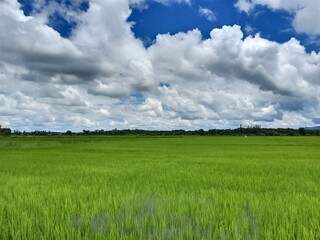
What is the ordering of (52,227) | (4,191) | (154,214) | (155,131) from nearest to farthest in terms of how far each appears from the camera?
1. (52,227)
2. (154,214)
3. (4,191)
4. (155,131)

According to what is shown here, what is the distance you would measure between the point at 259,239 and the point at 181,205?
6.13 feet

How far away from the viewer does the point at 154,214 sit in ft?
16.0

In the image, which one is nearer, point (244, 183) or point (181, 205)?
point (181, 205)

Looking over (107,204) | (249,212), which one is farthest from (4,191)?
(249,212)

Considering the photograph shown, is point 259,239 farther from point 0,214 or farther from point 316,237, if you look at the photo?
point 0,214

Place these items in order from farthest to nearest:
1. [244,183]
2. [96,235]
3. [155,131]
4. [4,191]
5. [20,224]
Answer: [155,131] → [244,183] → [4,191] → [20,224] → [96,235]

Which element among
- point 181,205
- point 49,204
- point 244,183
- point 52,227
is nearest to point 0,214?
point 49,204

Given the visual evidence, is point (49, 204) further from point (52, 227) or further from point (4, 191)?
point (4, 191)

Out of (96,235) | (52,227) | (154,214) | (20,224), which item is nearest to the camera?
(96,235)

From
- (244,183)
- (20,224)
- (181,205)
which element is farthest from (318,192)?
(20,224)

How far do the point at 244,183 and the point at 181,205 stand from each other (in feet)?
14.5

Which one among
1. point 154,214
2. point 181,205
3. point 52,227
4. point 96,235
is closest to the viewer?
point 96,235

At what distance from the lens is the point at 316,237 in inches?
155

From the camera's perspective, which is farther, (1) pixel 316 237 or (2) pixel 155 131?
(2) pixel 155 131
